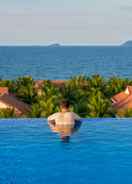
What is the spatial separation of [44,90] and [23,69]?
4064 inches

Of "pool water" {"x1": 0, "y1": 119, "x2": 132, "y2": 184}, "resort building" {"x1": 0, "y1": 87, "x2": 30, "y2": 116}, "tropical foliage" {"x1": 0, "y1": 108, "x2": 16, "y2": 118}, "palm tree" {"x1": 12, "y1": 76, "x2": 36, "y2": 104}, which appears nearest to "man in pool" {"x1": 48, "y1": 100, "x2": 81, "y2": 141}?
"pool water" {"x1": 0, "y1": 119, "x2": 132, "y2": 184}

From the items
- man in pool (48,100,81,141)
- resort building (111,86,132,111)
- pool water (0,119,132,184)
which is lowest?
resort building (111,86,132,111)

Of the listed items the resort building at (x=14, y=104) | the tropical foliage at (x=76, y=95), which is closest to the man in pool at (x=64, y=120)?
the tropical foliage at (x=76, y=95)

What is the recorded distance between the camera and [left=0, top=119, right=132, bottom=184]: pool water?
1482cm

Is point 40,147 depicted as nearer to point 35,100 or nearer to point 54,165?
point 54,165

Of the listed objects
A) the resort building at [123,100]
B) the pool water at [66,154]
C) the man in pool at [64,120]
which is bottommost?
the resort building at [123,100]

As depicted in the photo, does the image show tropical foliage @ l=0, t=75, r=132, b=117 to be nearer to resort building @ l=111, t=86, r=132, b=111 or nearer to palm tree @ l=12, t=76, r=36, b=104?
palm tree @ l=12, t=76, r=36, b=104

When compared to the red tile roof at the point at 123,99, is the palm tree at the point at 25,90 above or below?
above

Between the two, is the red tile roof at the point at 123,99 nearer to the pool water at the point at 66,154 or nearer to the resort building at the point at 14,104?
the resort building at the point at 14,104

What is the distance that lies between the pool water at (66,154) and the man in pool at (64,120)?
0.76m

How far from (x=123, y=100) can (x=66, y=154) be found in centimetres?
2732

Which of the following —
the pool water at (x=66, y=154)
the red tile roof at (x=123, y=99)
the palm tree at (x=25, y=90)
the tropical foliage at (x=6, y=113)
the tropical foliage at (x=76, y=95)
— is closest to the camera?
the pool water at (x=66, y=154)

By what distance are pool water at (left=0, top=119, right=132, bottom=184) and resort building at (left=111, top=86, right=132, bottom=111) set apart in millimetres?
17744

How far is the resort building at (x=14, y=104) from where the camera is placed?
37916mm
